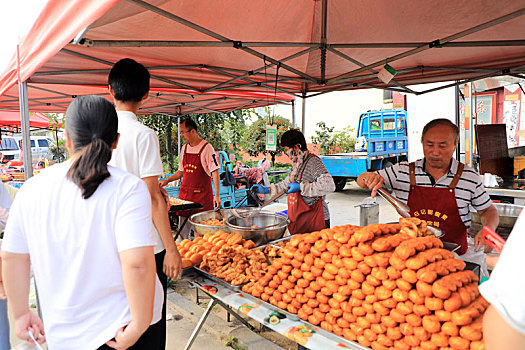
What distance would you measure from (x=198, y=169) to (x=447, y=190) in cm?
316

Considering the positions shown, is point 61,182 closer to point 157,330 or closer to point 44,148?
point 157,330

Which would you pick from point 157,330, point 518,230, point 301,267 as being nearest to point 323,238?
point 301,267

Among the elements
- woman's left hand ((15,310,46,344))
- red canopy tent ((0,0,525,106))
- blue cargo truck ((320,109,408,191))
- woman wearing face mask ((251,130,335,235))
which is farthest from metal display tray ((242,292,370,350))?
blue cargo truck ((320,109,408,191))

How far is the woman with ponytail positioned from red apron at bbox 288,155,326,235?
2.49m

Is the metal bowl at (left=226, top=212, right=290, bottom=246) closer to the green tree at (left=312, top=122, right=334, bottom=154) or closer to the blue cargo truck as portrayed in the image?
the blue cargo truck

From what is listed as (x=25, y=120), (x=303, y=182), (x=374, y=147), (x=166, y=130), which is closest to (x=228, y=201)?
(x=303, y=182)

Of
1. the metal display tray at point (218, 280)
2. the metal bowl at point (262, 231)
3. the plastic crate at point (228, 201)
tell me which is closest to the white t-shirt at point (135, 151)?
the metal display tray at point (218, 280)

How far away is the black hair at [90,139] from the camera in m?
1.06

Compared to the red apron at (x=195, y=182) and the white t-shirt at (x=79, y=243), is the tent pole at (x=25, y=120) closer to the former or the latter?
the white t-shirt at (x=79, y=243)

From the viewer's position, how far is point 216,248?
7.81 ft

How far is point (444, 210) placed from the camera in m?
2.40

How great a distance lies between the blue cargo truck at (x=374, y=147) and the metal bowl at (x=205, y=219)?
7.24 m

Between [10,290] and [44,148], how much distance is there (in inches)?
672

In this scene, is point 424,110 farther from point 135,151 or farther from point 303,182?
point 135,151
